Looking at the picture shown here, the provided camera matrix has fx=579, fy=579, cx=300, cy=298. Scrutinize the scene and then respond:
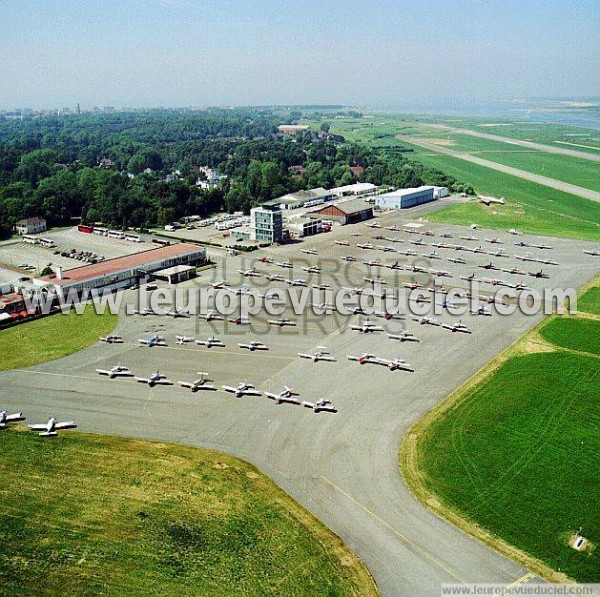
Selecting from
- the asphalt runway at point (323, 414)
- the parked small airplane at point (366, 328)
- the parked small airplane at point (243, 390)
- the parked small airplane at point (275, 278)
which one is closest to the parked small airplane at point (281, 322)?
the asphalt runway at point (323, 414)

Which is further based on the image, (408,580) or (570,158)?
(570,158)

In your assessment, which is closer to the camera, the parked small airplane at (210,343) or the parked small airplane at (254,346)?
the parked small airplane at (254,346)

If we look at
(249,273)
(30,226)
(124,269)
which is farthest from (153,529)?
(30,226)

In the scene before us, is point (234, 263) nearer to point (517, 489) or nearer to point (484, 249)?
point (484, 249)

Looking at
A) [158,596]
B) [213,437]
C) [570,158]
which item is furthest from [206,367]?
[570,158]

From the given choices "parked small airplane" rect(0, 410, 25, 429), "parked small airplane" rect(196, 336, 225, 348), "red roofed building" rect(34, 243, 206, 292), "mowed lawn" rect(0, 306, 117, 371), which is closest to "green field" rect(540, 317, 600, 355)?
"parked small airplane" rect(196, 336, 225, 348)

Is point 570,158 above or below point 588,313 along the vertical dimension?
above

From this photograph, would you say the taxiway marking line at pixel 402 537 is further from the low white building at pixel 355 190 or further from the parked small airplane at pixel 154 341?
the low white building at pixel 355 190
